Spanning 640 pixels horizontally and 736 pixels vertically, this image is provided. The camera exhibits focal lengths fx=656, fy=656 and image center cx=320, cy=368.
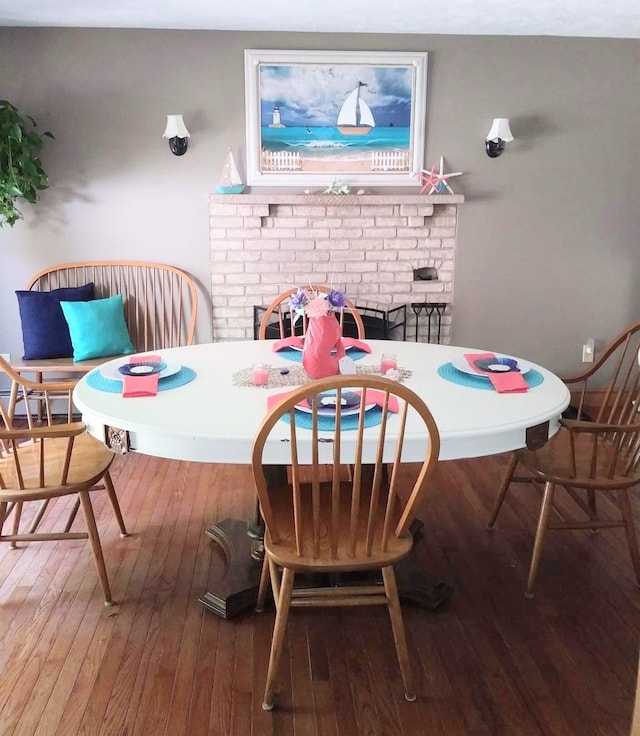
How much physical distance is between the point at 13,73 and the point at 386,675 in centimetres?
359

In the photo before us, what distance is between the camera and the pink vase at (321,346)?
2031 mm

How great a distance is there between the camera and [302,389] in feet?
4.93

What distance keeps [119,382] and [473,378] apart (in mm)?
1161

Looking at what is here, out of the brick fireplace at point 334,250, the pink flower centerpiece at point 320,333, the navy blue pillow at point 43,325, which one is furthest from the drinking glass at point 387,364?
the navy blue pillow at point 43,325

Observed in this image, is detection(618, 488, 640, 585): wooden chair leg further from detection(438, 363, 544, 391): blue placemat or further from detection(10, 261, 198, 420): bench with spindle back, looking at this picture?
detection(10, 261, 198, 420): bench with spindle back

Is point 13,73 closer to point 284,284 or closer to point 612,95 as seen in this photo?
point 284,284

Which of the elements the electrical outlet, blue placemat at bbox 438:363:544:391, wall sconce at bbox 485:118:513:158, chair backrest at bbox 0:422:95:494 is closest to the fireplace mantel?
wall sconce at bbox 485:118:513:158

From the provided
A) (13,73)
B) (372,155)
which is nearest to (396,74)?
(372,155)

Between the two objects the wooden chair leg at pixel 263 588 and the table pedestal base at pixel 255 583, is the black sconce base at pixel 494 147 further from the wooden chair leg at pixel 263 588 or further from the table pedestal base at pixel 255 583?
the wooden chair leg at pixel 263 588

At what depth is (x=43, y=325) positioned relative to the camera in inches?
143

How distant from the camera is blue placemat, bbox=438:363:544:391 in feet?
6.93

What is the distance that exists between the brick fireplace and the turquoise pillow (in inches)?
24.4

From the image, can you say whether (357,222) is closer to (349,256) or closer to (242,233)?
(349,256)

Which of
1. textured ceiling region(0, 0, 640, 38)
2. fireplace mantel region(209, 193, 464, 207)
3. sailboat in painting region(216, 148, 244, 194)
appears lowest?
fireplace mantel region(209, 193, 464, 207)
